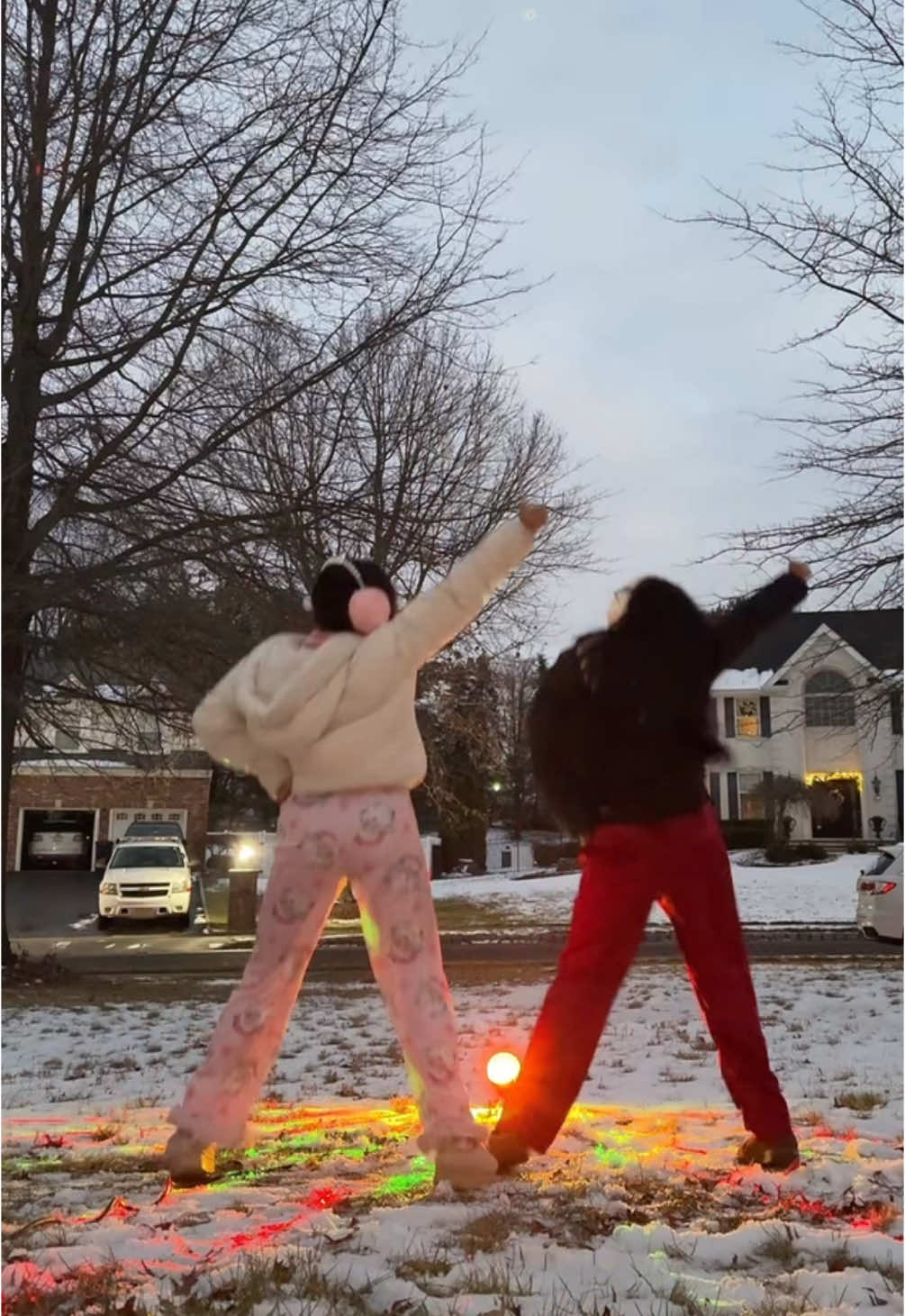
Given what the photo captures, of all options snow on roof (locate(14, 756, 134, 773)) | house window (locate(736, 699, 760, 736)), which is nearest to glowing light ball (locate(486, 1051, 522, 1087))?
house window (locate(736, 699, 760, 736))

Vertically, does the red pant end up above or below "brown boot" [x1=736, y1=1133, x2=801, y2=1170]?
above

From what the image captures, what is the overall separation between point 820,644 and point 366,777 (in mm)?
8629

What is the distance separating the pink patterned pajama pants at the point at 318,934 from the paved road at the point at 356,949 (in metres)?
7.91

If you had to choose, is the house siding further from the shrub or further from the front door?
the shrub

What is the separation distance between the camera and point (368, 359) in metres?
7.43

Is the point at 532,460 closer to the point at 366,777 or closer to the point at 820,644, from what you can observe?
the point at 820,644

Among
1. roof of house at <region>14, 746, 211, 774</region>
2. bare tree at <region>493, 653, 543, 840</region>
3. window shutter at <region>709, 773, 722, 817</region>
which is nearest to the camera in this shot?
window shutter at <region>709, 773, 722, 817</region>

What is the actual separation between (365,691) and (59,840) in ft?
90.4

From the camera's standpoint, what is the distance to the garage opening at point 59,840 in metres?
27.6

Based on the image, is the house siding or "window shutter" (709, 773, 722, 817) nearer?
"window shutter" (709, 773, 722, 817)

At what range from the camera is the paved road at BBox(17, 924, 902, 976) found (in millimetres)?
11281

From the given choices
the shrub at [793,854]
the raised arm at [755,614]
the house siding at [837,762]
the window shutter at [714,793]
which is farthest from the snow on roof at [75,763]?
the shrub at [793,854]

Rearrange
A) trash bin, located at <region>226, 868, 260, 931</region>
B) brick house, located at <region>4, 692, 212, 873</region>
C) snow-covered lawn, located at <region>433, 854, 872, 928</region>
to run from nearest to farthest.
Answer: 1. brick house, located at <region>4, 692, 212, 873</region>
2. trash bin, located at <region>226, 868, 260, 931</region>
3. snow-covered lawn, located at <region>433, 854, 872, 928</region>

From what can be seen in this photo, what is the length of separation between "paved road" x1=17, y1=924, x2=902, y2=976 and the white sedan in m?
0.24
